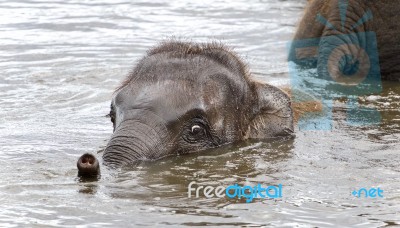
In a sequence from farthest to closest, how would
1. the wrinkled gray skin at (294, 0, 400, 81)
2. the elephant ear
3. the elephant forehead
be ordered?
the wrinkled gray skin at (294, 0, 400, 81) → the elephant ear → the elephant forehead

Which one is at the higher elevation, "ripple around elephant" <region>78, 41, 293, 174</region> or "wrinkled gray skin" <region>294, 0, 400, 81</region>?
"wrinkled gray skin" <region>294, 0, 400, 81</region>

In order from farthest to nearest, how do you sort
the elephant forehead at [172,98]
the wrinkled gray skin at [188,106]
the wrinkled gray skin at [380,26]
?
1. the wrinkled gray skin at [380,26]
2. the elephant forehead at [172,98]
3. the wrinkled gray skin at [188,106]

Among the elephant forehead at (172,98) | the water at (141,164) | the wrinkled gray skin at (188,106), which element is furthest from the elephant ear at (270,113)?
the elephant forehead at (172,98)

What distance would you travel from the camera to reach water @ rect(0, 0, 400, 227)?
7.21m

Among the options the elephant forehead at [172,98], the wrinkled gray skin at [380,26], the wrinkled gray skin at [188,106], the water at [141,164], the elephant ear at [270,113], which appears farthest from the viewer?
the wrinkled gray skin at [380,26]

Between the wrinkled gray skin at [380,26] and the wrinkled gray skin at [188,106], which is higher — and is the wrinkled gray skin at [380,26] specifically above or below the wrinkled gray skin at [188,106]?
above

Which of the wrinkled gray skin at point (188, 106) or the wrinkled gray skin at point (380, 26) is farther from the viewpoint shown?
the wrinkled gray skin at point (380, 26)

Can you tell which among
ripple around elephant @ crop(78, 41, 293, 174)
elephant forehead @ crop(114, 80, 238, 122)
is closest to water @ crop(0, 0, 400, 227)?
ripple around elephant @ crop(78, 41, 293, 174)

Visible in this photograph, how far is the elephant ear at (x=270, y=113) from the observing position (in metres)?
9.77

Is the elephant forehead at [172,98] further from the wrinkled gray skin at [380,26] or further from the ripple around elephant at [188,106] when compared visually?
the wrinkled gray skin at [380,26]

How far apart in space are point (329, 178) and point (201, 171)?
104 centimetres

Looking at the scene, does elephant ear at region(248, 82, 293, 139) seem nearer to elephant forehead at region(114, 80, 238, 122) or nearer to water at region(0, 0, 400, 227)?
water at region(0, 0, 400, 227)

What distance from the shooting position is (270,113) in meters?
9.81

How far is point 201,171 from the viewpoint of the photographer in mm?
8562
